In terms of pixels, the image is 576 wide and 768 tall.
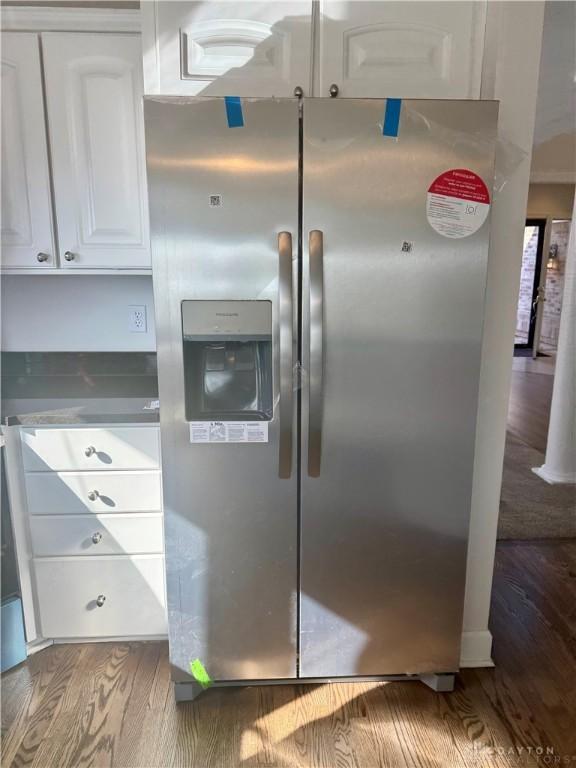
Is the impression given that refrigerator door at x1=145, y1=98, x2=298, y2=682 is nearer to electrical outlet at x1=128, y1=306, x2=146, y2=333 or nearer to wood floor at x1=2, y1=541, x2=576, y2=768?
wood floor at x1=2, y1=541, x2=576, y2=768

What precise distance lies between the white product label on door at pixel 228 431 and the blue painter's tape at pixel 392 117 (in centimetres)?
87

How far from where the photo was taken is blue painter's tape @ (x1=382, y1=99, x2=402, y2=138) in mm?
1453

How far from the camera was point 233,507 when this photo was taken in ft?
5.48

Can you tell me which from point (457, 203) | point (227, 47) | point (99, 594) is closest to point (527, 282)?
point (457, 203)

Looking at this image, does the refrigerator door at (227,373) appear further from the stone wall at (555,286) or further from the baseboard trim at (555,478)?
the stone wall at (555,286)

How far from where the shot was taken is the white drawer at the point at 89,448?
1.86 m

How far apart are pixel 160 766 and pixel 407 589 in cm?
89

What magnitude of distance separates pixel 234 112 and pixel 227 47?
265mm

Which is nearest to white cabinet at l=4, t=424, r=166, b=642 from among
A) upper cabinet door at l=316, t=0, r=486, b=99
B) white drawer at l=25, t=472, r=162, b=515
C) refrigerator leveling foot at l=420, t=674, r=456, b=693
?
white drawer at l=25, t=472, r=162, b=515

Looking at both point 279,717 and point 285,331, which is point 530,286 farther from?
point 279,717

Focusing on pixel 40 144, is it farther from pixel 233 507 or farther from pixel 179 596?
pixel 179 596

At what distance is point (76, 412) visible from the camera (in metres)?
1.88

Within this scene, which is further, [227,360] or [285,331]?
[227,360]

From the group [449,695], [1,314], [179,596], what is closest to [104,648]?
[179,596]
